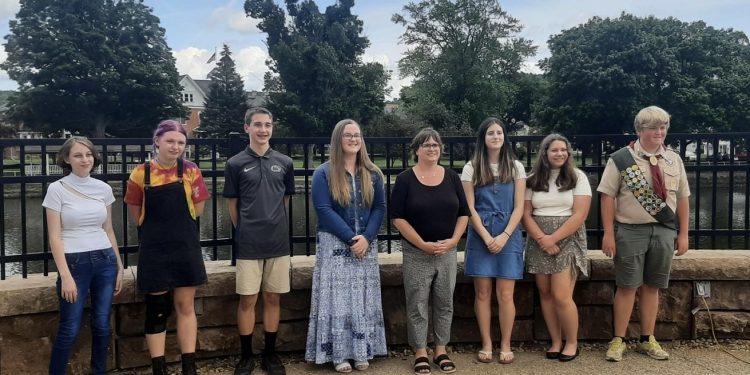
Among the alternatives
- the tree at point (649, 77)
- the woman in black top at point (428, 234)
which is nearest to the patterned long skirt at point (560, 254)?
the woman in black top at point (428, 234)

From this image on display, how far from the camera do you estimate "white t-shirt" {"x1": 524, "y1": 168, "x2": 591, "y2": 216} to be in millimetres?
3996

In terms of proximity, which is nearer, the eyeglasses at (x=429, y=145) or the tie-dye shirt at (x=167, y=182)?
the tie-dye shirt at (x=167, y=182)

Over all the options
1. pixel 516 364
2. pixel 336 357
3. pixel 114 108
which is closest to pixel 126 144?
pixel 336 357

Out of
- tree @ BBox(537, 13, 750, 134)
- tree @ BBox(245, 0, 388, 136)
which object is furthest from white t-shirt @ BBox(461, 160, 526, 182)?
tree @ BBox(245, 0, 388, 136)

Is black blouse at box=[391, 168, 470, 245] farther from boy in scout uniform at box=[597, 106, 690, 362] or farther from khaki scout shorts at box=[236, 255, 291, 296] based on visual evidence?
boy in scout uniform at box=[597, 106, 690, 362]

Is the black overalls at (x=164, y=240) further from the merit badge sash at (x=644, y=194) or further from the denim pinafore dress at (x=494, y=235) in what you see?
the merit badge sash at (x=644, y=194)

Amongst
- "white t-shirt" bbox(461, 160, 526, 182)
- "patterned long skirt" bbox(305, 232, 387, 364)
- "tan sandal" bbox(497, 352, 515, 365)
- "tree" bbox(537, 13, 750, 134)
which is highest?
"tree" bbox(537, 13, 750, 134)

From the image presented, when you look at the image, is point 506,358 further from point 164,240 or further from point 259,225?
point 164,240

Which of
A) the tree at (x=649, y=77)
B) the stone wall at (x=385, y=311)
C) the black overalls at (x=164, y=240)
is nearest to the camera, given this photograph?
the black overalls at (x=164, y=240)

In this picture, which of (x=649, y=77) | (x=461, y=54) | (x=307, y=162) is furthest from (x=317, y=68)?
(x=307, y=162)

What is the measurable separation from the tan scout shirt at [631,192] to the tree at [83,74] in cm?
4072

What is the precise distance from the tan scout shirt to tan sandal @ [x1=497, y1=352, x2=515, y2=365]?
1.26m

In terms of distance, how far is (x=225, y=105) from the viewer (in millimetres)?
54656

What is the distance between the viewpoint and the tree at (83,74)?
38844 mm
